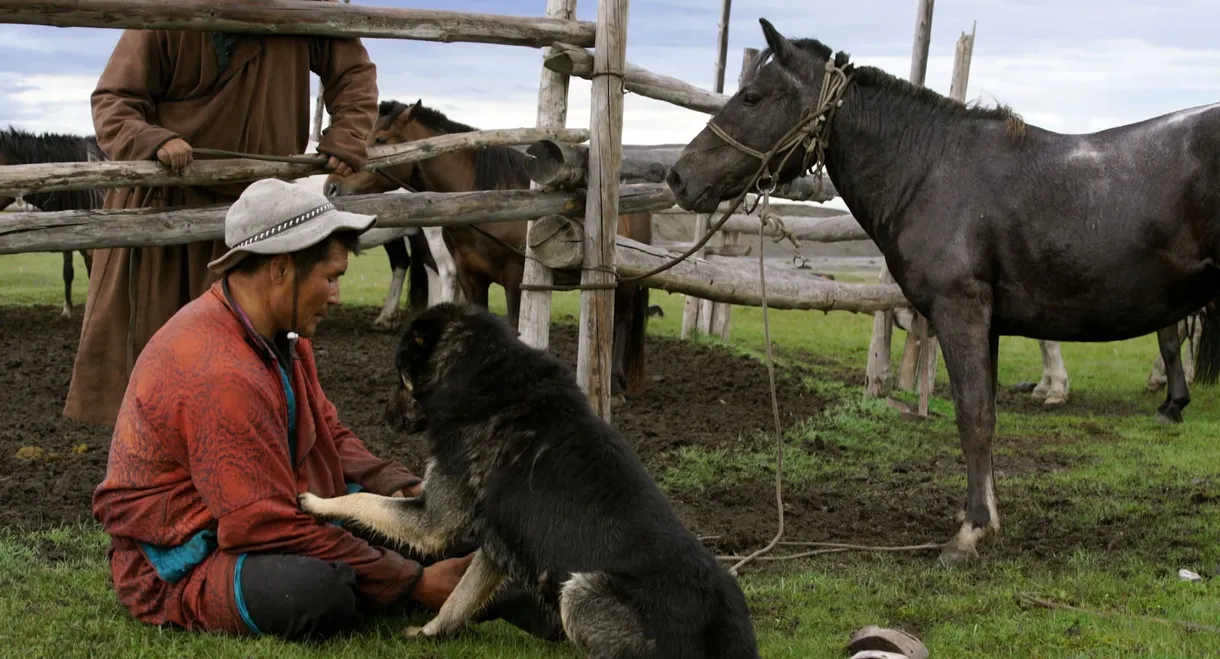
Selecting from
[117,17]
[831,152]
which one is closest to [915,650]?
[831,152]

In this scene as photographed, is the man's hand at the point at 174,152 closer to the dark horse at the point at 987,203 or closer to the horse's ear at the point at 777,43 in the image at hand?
the dark horse at the point at 987,203

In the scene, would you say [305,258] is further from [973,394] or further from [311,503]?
[973,394]

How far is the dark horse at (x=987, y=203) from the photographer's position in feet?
19.1

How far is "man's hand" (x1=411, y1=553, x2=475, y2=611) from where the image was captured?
14.3ft

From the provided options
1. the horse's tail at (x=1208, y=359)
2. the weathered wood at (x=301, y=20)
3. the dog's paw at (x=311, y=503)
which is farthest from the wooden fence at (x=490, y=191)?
the horse's tail at (x=1208, y=359)

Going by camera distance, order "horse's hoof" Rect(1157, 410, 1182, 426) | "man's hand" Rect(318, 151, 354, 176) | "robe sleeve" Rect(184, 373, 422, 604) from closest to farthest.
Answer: "robe sleeve" Rect(184, 373, 422, 604) < "man's hand" Rect(318, 151, 354, 176) < "horse's hoof" Rect(1157, 410, 1182, 426)

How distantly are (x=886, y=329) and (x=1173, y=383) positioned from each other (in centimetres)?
240

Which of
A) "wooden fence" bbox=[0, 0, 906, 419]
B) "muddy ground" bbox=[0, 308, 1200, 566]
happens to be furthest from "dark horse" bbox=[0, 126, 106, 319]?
"wooden fence" bbox=[0, 0, 906, 419]

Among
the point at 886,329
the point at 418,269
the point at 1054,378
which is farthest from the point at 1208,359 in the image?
the point at 418,269

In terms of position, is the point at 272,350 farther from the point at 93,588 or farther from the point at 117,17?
the point at 117,17

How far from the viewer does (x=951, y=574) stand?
5.53 m

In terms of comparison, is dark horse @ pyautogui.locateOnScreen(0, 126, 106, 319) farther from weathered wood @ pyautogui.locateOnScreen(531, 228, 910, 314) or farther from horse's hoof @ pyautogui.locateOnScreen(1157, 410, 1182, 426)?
horse's hoof @ pyautogui.locateOnScreen(1157, 410, 1182, 426)

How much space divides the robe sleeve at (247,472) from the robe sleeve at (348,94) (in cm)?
242

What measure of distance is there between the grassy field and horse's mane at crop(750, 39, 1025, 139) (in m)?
2.10
